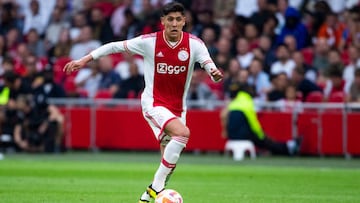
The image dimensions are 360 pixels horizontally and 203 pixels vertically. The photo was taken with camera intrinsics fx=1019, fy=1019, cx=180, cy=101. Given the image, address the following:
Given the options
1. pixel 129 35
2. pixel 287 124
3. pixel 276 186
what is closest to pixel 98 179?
pixel 276 186

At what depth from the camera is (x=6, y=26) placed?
1191 inches

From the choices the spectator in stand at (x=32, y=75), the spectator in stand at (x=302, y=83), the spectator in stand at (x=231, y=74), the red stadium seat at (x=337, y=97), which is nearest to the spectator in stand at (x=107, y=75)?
the spectator in stand at (x=32, y=75)

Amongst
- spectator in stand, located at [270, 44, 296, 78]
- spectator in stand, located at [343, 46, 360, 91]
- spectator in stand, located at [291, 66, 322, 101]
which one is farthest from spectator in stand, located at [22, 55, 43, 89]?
spectator in stand, located at [343, 46, 360, 91]

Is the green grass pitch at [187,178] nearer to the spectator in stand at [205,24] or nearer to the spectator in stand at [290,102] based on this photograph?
the spectator in stand at [290,102]

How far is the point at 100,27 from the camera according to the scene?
93.7 feet

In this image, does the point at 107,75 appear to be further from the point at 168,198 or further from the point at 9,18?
the point at 168,198

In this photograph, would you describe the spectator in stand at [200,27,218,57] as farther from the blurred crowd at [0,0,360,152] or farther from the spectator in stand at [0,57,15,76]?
the spectator in stand at [0,57,15,76]

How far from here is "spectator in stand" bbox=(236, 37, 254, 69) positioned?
2571 cm

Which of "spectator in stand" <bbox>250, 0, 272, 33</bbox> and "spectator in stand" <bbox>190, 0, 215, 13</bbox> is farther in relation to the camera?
"spectator in stand" <bbox>190, 0, 215, 13</bbox>

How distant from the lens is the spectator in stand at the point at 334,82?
77.1 feet

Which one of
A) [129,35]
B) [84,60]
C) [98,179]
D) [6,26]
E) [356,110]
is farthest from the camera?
→ [6,26]

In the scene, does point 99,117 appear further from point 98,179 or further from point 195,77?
point 98,179

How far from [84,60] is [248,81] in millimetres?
13048

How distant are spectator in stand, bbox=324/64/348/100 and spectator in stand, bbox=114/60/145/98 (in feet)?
15.4
